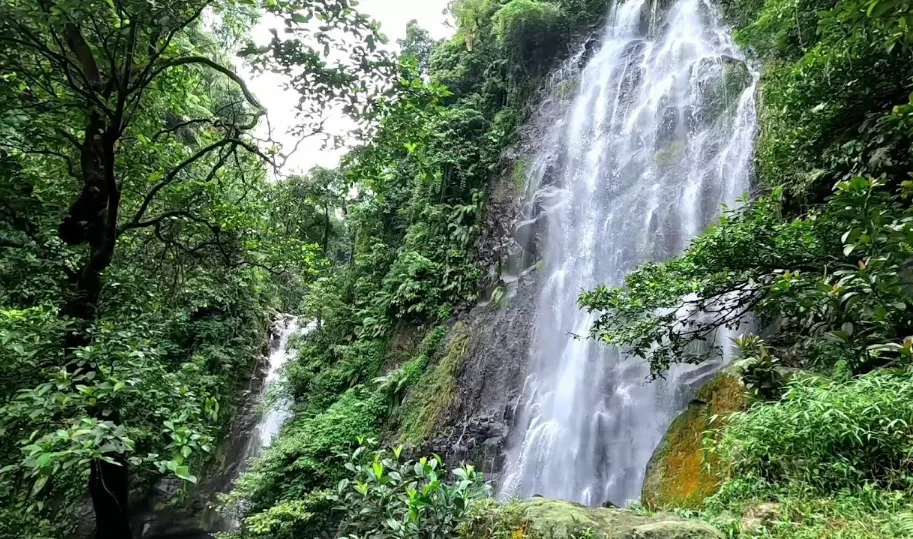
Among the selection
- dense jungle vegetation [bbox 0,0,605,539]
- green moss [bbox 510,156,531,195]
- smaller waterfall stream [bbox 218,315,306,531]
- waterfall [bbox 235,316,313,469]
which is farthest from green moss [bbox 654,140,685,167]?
waterfall [bbox 235,316,313,469]

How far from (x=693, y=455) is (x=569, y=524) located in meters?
2.84

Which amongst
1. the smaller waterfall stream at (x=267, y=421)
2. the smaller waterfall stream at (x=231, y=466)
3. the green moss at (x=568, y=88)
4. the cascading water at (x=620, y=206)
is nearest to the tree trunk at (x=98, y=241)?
the cascading water at (x=620, y=206)

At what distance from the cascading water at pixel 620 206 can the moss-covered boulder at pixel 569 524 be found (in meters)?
4.98

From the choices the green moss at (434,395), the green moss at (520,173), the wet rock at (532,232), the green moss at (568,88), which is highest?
the green moss at (568,88)

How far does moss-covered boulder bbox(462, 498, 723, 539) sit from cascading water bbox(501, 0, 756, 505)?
4.98 meters

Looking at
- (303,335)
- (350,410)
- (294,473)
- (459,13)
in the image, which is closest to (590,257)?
(350,410)

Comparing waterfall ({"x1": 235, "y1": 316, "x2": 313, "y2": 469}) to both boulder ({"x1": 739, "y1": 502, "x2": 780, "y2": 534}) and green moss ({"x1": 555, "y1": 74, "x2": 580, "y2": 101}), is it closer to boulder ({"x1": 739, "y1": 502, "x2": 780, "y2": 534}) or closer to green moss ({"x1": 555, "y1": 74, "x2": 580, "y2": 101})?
green moss ({"x1": 555, "y1": 74, "x2": 580, "y2": 101})

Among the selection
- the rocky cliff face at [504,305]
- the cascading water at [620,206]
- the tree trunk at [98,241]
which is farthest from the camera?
the rocky cliff face at [504,305]

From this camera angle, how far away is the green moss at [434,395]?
10570 mm

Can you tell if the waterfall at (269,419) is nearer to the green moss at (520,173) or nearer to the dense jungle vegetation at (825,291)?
the green moss at (520,173)

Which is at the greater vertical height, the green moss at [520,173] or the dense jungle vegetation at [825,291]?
the green moss at [520,173]

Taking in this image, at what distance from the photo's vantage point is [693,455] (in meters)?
4.76

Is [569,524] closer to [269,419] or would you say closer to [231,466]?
[231,466]

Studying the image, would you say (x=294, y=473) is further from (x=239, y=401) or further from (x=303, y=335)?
(x=303, y=335)
